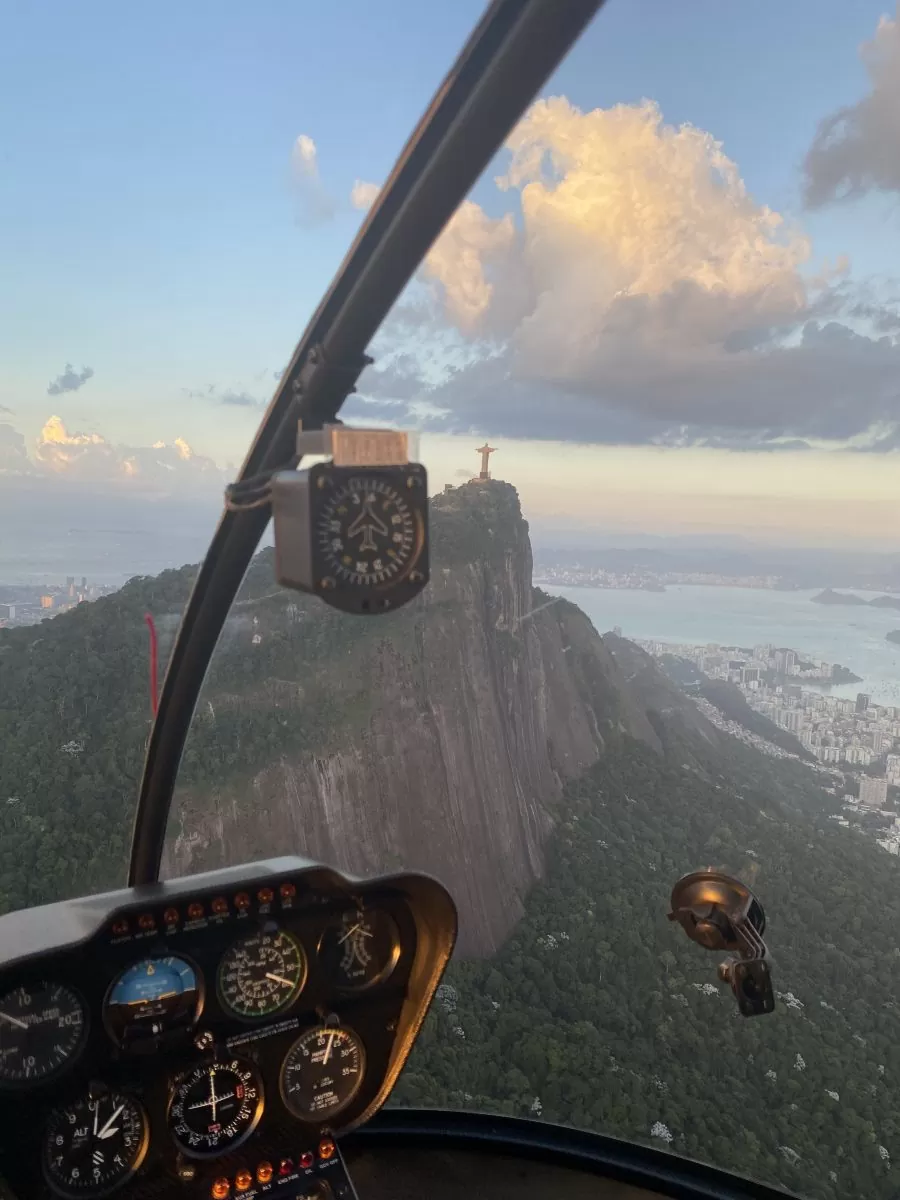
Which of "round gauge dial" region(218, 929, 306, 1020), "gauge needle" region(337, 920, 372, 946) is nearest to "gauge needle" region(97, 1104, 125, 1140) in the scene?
"round gauge dial" region(218, 929, 306, 1020)

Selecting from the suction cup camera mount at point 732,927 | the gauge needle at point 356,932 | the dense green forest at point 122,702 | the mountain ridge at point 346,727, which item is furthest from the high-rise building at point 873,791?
the gauge needle at point 356,932

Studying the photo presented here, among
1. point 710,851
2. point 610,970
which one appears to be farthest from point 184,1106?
point 710,851

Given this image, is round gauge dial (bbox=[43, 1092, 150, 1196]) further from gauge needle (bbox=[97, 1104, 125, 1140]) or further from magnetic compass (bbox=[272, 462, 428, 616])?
magnetic compass (bbox=[272, 462, 428, 616])

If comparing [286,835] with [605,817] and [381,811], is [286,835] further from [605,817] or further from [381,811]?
[605,817]

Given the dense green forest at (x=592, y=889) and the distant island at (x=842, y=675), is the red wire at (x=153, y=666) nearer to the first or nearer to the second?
the dense green forest at (x=592, y=889)

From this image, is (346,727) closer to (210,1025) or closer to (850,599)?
(850,599)

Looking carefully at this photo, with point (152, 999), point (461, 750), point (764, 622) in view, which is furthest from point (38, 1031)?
point (461, 750)
